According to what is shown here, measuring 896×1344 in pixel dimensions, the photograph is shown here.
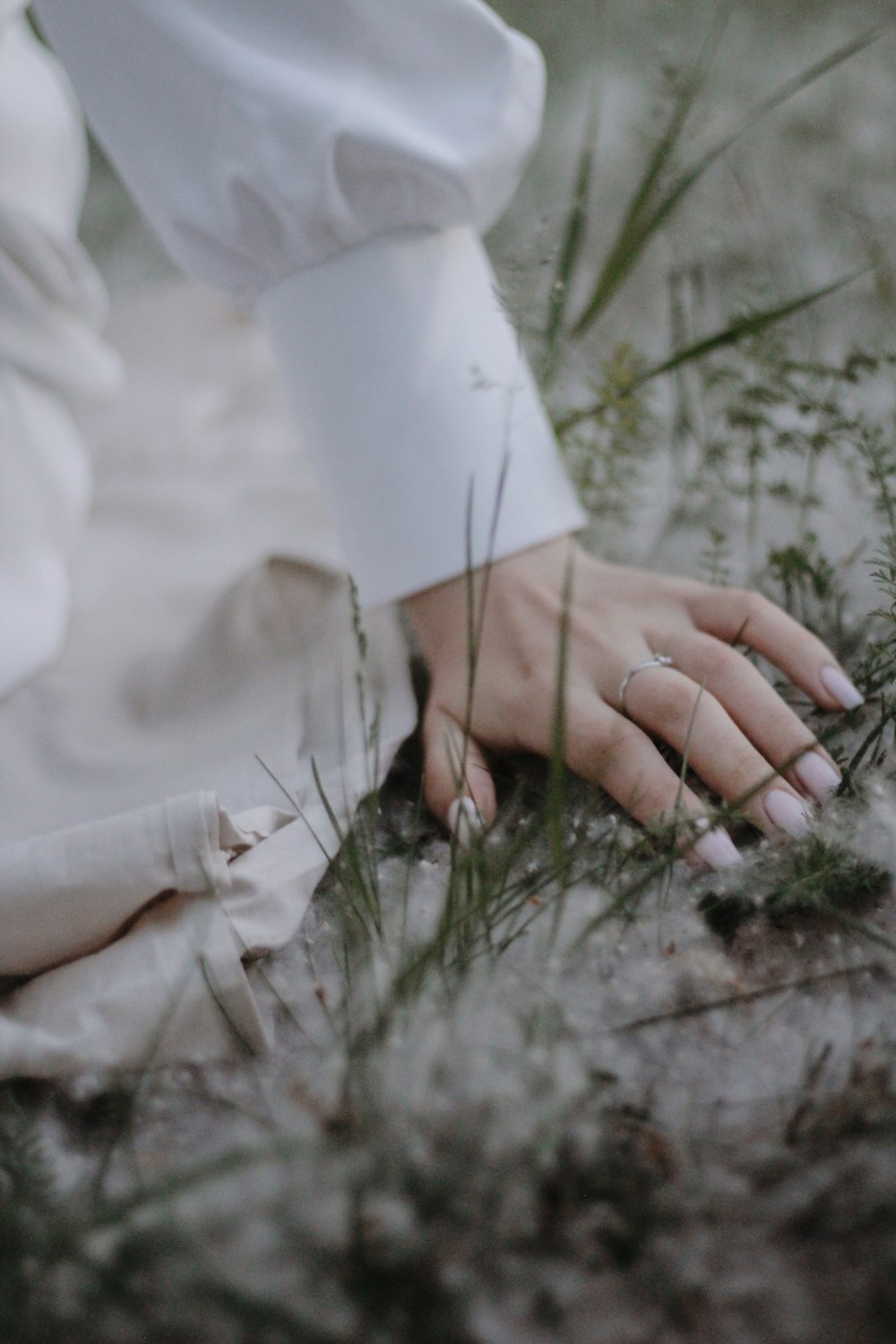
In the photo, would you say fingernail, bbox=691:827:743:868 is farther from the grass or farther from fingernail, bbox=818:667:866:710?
fingernail, bbox=818:667:866:710

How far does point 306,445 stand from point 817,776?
62cm

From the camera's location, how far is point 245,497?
1.42m

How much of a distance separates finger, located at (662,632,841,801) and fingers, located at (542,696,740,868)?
3.3 inches

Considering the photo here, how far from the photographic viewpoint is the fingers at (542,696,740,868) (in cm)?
84

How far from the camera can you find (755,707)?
915 millimetres

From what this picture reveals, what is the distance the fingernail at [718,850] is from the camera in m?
0.84

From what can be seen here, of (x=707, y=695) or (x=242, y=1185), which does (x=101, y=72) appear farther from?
(x=242, y=1185)

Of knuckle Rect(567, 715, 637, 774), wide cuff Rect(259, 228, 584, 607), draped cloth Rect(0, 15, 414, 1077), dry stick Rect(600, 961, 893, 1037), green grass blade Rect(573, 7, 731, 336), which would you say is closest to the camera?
dry stick Rect(600, 961, 893, 1037)

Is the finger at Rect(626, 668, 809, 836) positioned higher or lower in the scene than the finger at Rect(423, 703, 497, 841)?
lower

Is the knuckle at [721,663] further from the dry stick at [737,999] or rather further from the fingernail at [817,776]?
the dry stick at [737,999]

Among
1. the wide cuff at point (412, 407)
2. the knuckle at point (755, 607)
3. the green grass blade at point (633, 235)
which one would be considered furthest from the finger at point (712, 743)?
the green grass blade at point (633, 235)

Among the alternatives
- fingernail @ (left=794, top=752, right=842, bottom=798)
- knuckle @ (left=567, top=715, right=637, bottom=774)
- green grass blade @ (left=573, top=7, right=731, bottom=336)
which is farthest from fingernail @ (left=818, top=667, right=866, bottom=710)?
green grass blade @ (left=573, top=7, right=731, bottom=336)

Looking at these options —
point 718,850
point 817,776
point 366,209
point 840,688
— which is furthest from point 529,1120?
point 366,209

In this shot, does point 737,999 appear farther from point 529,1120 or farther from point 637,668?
point 637,668
